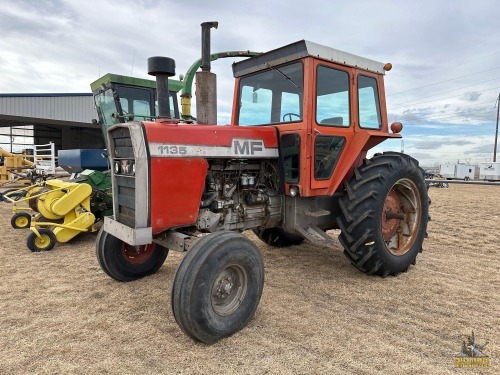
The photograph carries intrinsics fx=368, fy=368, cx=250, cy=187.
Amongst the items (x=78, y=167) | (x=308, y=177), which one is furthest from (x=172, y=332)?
(x=78, y=167)

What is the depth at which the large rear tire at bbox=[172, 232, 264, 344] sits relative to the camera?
2.58m

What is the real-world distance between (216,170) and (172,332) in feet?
4.77

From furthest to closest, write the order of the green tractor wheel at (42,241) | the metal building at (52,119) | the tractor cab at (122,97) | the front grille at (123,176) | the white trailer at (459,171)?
the white trailer at (459,171), the metal building at (52,119), the tractor cab at (122,97), the green tractor wheel at (42,241), the front grille at (123,176)

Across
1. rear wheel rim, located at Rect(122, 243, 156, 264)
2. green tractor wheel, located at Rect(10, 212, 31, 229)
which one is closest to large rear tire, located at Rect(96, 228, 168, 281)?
rear wheel rim, located at Rect(122, 243, 156, 264)

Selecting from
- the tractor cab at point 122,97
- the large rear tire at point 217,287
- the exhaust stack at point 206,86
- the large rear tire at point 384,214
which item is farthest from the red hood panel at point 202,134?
the tractor cab at point 122,97

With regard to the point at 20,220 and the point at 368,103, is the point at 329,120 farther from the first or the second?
the point at 20,220

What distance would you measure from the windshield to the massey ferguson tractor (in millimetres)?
12

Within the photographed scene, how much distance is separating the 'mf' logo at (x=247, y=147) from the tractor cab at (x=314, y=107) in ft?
1.02

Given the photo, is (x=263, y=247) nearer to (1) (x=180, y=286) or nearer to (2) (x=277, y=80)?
(2) (x=277, y=80)

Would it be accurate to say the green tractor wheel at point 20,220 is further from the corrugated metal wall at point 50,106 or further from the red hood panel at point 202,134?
the corrugated metal wall at point 50,106

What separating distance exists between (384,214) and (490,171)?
27.1m

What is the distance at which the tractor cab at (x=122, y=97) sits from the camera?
708 cm

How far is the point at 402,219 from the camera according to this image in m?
4.28

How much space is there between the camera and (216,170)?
3.47 meters
